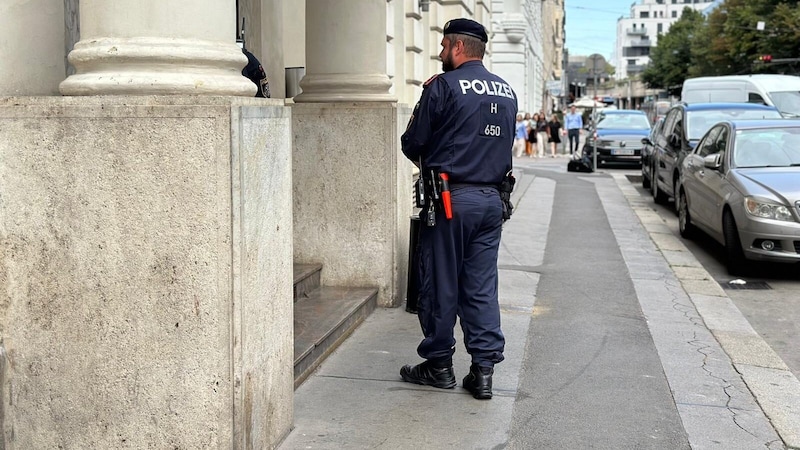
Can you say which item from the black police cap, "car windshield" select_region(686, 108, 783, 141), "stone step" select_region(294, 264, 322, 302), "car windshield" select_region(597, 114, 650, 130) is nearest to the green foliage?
"car windshield" select_region(597, 114, 650, 130)

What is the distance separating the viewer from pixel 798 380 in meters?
6.35

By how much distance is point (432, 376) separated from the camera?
5.68 meters

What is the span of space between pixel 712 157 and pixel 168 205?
27.7 ft

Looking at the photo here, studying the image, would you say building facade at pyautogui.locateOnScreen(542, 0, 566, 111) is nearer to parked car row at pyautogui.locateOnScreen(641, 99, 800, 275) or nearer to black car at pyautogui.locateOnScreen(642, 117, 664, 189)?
black car at pyautogui.locateOnScreen(642, 117, 664, 189)

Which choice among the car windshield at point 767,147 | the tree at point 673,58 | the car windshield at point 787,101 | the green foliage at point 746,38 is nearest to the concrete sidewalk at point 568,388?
the car windshield at point 767,147

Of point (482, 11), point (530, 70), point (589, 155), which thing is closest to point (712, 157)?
point (482, 11)

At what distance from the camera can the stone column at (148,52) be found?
13.6 ft

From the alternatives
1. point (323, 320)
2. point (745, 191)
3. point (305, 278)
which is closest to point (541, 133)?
point (745, 191)

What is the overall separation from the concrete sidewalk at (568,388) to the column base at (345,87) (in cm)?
177

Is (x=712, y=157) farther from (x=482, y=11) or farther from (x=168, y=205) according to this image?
(x=482, y=11)

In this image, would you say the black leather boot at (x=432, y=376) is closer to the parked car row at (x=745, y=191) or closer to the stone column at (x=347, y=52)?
the stone column at (x=347, y=52)

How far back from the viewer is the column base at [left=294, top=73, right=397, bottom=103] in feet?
26.2

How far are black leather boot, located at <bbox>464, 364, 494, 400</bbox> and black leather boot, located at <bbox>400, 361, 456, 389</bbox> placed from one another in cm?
21

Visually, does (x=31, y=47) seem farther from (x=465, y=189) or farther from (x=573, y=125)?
(x=573, y=125)
